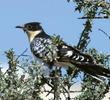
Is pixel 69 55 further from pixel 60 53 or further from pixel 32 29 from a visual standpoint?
pixel 32 29

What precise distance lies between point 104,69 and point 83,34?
3.33ft

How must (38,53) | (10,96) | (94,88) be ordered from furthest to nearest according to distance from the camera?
(38,53) → (94,88) → (10,96)

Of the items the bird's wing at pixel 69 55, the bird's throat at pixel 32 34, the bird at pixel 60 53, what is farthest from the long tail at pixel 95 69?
the bird's throat at pixel 32 34

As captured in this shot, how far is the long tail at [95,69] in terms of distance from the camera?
6.23 metres

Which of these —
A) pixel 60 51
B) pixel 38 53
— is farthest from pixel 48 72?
pixel 38 53

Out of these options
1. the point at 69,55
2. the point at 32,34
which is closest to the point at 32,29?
the point at 32,34

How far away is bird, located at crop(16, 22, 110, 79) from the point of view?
6191 mm

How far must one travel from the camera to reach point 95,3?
265 inches

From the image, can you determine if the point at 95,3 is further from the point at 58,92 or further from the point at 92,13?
the point at 58,92

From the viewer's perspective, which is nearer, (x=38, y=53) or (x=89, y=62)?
(x=89, y=62)

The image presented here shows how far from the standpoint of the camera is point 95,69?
6.43m

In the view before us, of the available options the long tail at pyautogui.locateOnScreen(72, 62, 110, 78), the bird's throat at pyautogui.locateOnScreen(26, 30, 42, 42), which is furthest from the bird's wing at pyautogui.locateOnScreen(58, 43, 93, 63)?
the bird's throat at pyautogui.locateOnScreen(26, 30, 42, 42)

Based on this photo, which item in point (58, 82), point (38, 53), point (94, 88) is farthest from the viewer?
point (38, 53)

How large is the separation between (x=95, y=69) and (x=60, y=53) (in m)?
0.99
